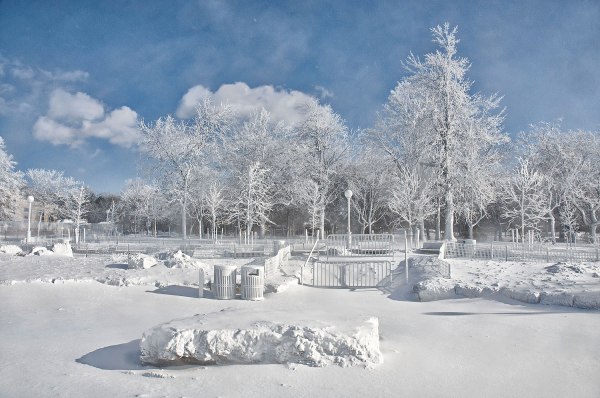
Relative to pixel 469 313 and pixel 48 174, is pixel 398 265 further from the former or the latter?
pixel 48 174

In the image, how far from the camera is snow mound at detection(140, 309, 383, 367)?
660cm

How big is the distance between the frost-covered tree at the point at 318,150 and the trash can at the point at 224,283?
26.0 metres

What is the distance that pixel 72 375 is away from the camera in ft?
20.6

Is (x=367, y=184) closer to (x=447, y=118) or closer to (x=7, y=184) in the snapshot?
(x=447, y=118)

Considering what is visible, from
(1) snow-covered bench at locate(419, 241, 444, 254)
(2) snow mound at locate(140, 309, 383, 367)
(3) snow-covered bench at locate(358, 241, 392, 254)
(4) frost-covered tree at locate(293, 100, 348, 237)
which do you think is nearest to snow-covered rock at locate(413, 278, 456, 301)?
(2) snow mound at locate(140, 309, 383, 367)

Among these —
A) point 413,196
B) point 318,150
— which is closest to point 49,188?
point 318,150

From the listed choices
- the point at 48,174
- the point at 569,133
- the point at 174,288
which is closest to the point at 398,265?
the point at 174,288

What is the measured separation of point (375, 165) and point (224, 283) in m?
31.0

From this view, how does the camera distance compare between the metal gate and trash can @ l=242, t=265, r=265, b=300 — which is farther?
the metal gate

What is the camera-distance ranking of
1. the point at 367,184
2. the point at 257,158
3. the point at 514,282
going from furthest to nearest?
the point at 367,184 → the point at 257,158 → the point at 514,282

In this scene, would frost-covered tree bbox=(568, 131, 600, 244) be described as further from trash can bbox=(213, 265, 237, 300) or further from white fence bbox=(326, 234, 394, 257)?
trash can bbox=(213, 265, 237, 300)

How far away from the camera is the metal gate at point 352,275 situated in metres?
16.0

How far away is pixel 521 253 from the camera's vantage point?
21234 mm

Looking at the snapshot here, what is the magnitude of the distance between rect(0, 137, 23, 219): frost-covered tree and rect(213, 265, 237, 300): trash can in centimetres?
4318
